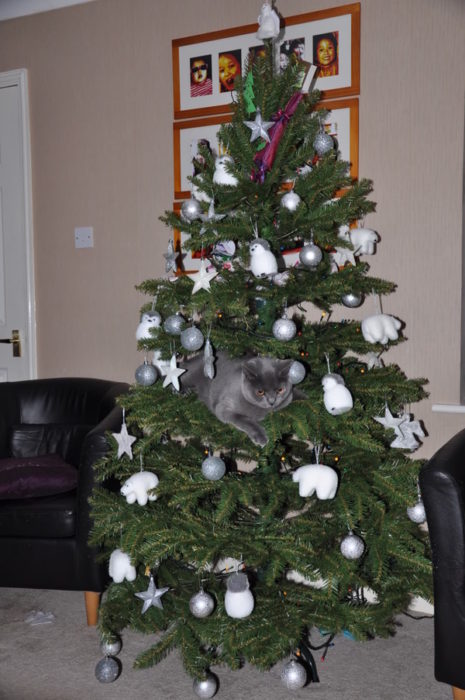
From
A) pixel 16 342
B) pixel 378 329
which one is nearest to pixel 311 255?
pixel 378 329

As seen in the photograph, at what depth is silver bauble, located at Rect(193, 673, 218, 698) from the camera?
1772mm

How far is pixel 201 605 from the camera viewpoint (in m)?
1.70

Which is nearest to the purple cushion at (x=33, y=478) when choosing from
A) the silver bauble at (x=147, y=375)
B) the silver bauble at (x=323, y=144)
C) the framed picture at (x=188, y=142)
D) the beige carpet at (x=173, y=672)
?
the beige carpet at (x=173, y=672)

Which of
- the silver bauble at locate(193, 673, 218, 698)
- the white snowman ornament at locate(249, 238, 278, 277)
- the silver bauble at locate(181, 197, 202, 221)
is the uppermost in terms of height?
the silver bauble at locate(181, 197, 202, 221)

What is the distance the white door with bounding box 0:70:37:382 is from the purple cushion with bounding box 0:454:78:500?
0.92 metres

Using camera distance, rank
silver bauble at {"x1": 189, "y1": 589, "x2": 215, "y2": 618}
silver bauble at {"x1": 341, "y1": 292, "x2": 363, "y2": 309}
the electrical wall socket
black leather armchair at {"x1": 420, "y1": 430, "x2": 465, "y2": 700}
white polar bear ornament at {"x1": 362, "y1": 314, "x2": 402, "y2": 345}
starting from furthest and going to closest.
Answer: the electrical wall socket
silver bauble at {"x1": 341, "y1": 292, "x2": 363, "y2": 309}
white polar bear ornament at {"x1": 362, "y1": 314, "x2": 402, "y2": 345}
silver bauble at {"x1": 189, "y1": 589, "x2": 215, "y2": 618}
black leather armchair at {"x1": 420, "y1": 430, "x2": 465, "y2": 700}

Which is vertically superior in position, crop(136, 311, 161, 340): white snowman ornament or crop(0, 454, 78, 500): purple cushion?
crop(136, 311, 161, 340): white snowman ornament

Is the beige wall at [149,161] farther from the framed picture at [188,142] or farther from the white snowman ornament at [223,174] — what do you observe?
the white snowman ornament at [223,174]

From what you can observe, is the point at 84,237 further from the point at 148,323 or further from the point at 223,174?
the point at 223,174

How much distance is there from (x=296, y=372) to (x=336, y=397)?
13 cm

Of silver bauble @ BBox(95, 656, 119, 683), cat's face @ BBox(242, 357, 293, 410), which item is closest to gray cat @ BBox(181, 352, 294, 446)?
cat's face @ BBox(242, 357, 293, 410)

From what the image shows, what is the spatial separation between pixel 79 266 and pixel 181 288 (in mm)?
1377

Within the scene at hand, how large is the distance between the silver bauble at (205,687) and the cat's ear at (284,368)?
2.88 ft

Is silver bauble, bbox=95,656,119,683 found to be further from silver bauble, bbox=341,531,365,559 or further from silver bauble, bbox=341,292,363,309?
silver bauble, bbox=341,292,363,309
